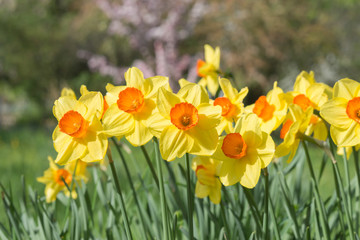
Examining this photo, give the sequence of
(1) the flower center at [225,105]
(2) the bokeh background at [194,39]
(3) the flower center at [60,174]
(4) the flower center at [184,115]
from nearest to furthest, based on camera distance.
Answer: (4) the flower center at [184,115] < (1) the flower center at [225,105] < (3) the flower center at [60,174] < (2) the bokeh background at [194,39]

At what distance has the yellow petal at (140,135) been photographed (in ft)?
2.87

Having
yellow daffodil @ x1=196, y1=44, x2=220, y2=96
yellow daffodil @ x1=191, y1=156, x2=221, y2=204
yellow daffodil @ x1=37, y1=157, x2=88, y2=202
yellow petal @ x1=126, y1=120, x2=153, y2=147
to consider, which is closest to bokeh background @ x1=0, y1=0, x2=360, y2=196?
yellow daffodil @ x1=37, y1=157, x2=88, y2=202

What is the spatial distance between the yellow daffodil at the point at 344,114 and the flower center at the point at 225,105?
0.79 ft

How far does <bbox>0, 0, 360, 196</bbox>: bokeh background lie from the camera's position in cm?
764

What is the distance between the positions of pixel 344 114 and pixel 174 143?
1.34 ft

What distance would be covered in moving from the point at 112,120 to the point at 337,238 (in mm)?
893

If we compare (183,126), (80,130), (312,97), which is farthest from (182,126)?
(312,97)

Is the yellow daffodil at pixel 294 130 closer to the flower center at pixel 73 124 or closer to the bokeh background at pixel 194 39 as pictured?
the flower center at pixel 73 124

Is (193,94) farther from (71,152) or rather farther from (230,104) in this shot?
(71,152)

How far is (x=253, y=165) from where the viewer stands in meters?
0.85

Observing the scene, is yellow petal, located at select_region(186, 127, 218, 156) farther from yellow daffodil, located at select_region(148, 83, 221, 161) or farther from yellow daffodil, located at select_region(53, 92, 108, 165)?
yellow daffodil, located at select_region(53, 92, 108, 165)

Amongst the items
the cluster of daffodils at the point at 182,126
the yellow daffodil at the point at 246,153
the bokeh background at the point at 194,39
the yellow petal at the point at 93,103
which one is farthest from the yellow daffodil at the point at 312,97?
the bokeh background at the point at 194,39

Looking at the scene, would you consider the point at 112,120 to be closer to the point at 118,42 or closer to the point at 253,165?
the point at 253,165

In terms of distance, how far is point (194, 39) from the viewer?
32.2 ft
